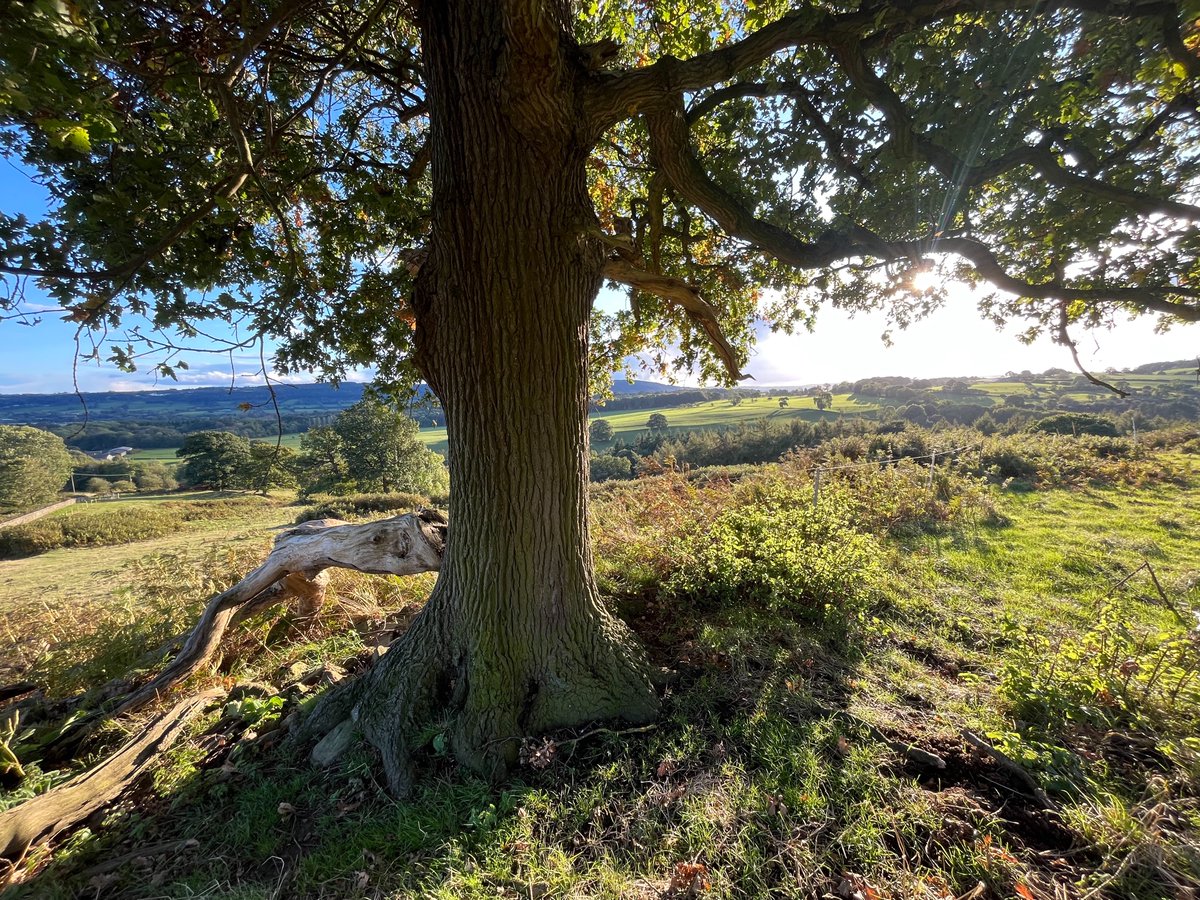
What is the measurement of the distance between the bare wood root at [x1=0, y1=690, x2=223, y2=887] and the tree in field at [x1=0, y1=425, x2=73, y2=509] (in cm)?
4218

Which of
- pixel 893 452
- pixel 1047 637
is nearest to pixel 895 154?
pixel 1047 637

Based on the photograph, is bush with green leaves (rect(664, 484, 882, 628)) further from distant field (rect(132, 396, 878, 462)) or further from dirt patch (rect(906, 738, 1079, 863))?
distant field (rect(132, 396, 878, 462))

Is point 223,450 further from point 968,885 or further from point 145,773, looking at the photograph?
point 968,885

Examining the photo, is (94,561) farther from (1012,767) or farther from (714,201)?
(1012,767)

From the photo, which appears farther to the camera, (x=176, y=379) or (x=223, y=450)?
(x=223, y=450)

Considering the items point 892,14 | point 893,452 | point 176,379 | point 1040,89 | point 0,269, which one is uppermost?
point 892,14

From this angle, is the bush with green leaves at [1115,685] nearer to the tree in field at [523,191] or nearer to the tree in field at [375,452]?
the tree in field at [523,191]

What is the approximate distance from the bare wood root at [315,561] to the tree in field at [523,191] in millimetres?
1161

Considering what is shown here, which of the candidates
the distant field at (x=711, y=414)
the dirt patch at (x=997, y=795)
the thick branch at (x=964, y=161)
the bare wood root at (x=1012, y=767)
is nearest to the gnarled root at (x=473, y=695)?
the dirt patch at (x=997, y=795)

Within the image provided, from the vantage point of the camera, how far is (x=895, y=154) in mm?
3055

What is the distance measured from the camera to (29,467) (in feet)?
96.2

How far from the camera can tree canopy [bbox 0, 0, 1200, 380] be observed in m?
2.32

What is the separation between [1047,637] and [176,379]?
7.85 m

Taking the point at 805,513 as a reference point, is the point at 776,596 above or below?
below
